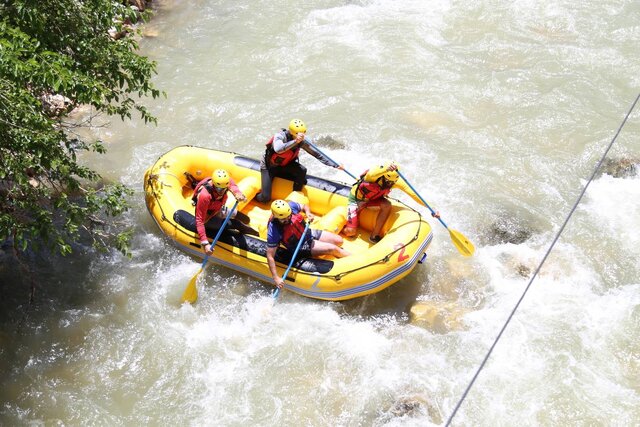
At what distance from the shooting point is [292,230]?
19.9 feet

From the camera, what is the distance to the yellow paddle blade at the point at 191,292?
21.0ft

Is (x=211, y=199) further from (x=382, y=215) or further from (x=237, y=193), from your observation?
(x=382, y=215)

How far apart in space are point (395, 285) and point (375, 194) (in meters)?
1.12

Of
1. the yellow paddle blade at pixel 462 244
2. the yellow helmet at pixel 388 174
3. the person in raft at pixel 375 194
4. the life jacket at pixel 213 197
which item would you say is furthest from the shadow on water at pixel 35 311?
the yellow paddle blade at pixel 462 244

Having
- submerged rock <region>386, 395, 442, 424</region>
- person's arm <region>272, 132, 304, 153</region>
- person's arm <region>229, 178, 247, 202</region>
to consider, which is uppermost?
person's arm <region>272, 132, 304, 153</region>

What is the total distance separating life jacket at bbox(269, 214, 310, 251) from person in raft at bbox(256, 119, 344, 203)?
1070 millimetres

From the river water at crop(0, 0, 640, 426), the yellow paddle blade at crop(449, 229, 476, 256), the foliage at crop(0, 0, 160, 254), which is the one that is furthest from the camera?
the yellow paddle blade at crop(449, 229, 476, 256)

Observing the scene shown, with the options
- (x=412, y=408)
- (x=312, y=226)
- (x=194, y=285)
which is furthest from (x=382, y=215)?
(x=194, y=285)

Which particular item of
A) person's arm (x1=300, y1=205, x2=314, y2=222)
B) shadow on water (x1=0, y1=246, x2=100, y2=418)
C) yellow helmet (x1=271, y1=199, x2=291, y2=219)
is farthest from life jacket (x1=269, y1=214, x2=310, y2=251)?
shadow on water (x1=0, y1=246, x2=100, y2=418)

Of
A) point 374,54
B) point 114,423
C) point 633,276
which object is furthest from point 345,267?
point 374,54

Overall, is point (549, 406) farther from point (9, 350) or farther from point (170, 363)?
point (9, 350)

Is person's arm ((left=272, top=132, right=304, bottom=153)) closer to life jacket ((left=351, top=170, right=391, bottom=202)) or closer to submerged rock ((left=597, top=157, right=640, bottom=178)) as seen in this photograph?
life jacket ((left=351, top=170, right=391, bottom=202))

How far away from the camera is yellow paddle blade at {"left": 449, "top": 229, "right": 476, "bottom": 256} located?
6.63 m

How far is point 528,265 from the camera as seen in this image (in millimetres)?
6855
